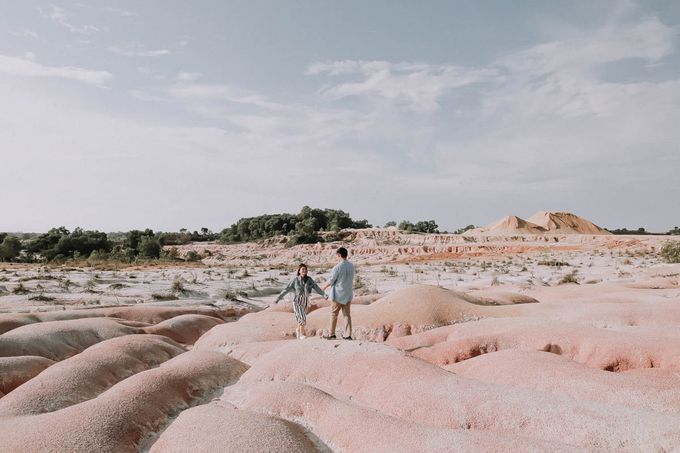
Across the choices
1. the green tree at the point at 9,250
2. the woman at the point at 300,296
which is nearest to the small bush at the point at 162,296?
the woman at the point at 300,296

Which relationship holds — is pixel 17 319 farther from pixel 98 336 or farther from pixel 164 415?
pixel 164 415

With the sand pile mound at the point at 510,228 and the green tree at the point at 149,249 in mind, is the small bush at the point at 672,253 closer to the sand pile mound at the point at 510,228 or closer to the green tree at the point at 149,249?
the sand pile mound at the point at 510,228

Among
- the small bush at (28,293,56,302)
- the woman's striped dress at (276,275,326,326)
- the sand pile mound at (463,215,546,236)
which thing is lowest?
the small bush at (28,293,56,302)

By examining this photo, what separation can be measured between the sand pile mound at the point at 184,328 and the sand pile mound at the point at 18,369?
3.26 meters

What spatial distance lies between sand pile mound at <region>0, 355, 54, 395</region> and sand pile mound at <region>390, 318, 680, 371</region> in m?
6.03

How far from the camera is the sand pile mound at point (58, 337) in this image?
8562 millimetres

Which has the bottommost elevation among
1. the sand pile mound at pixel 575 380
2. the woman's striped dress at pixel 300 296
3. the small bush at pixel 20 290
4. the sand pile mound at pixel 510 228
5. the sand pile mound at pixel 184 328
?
the sand pile mound at pixel 184 328

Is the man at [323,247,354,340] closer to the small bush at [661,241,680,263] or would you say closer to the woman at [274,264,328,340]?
the woman at [274,264,328,340]

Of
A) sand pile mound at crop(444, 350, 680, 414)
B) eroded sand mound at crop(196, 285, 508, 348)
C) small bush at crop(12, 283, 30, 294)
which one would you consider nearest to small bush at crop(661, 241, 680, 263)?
eroded sand mound at crop(196, 285, 508, 348)

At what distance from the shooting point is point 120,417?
16.0 feet

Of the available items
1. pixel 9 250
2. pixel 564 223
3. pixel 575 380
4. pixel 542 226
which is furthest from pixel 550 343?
pixel 564 223

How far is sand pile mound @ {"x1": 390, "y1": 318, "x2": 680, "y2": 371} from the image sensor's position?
647 cm

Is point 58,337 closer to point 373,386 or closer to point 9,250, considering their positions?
point 373,386

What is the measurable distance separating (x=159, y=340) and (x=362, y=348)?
454 cm
